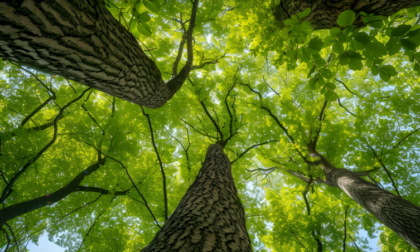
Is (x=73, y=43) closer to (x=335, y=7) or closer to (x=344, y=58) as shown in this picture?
(x=344, y=58)

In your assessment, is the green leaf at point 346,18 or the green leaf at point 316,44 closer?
the green leaf at point 346,18

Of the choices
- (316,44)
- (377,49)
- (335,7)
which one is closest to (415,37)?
(377,49)

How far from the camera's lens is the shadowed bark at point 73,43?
1.01m

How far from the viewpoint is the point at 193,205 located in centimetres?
168

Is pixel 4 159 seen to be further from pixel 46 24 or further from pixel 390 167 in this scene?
pixel 390 167

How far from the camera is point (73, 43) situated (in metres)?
1.28

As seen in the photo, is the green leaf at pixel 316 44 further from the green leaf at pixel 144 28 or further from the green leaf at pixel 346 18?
the green leaf at pixel 144 28

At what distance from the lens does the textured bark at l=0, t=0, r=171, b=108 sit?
3.32ft

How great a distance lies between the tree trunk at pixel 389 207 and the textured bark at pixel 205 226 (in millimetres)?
2560

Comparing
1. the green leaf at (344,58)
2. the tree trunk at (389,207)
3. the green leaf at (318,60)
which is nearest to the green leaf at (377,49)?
the green leaf at (344,58)

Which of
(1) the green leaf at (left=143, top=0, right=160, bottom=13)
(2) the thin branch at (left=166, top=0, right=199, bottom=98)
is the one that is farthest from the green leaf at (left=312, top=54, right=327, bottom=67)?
(2) the thin branch at (left=166, top=0, right=199, bottom=98)

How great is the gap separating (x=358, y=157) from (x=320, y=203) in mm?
1715

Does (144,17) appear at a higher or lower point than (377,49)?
higher

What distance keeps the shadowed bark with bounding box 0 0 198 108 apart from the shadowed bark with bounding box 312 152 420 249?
395 cm
